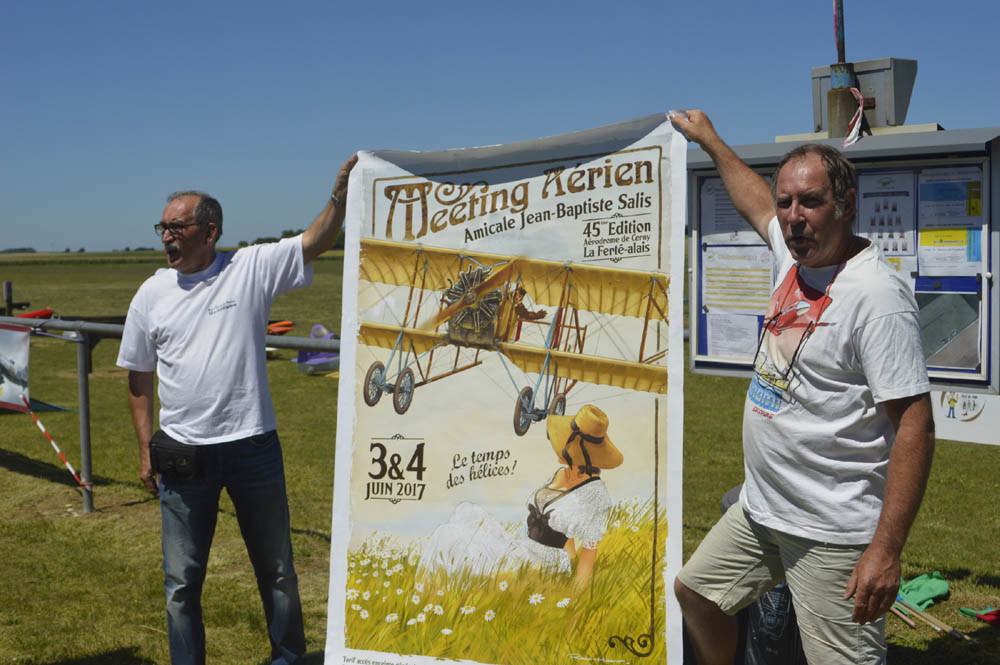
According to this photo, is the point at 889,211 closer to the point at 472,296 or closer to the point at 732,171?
the point at 732,171

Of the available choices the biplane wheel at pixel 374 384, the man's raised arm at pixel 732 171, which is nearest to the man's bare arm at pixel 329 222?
the biplane wheel at pixel 374 384

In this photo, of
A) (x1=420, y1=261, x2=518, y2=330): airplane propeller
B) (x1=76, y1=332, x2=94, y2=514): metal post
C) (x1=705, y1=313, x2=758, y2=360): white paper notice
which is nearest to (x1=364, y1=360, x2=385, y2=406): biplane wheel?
(x1=420, y1=261, x2=518, y2=330): airplane propeller

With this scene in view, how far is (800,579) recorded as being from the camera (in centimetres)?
242

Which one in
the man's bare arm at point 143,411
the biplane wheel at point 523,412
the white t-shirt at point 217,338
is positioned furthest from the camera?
the man's bare arm at point 143,411

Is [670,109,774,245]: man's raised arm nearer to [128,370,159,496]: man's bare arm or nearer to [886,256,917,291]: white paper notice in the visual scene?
[886,256,917,291]: white paper notice

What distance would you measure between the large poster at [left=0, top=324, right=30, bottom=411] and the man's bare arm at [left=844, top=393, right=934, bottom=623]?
655cm

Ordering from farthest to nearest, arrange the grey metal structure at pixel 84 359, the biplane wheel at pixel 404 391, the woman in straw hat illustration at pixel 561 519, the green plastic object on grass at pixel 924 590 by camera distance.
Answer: the grey metal structure at pixel 84 359 → the green plastic object on grass at pixel 924 590 → the biplane wheel at pixel 404 391 → the woman in straw hat illustration at pixel 561 519

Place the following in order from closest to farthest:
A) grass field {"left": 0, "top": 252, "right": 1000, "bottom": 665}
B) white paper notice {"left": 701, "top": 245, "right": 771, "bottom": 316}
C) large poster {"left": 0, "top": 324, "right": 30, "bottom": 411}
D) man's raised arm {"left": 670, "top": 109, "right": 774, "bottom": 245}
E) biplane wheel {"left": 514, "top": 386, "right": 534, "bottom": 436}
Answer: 1. man's raised arm {"left": 670, "top": 109, "right": 774, "bottom": 245}
2. biplane wheel {"left": 514, "top": 386, "right": 534, "bottom": 436}
3. white paper notice {"left": 701, "top": 245, "right": 771, "bottom": 316}
4. grass field {"left": 0, "top": 252, "right": 1000, "bottom": 665}
5. large poster {"left": 0, "top": 324, "right": 30, "bottom": 411}

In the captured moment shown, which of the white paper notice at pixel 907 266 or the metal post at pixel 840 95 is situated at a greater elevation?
the metal post at pixel 840 95

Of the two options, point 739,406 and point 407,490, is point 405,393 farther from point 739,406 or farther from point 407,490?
point 739,406

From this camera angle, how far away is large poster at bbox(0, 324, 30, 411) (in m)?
6.89

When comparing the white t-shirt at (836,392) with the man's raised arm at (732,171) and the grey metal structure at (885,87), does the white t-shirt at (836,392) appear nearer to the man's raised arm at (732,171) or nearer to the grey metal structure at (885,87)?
the man's raised arm at (732,171)

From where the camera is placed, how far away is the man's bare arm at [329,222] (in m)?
3.41

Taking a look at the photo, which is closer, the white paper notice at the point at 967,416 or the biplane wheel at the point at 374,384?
the biplane wheel at the point at 374,384
